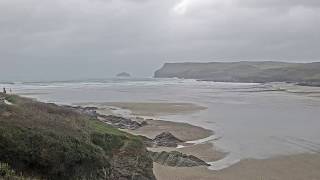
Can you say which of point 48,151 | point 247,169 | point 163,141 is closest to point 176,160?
point 247,169

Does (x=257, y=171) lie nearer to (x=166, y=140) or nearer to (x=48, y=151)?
(x=166, y=140)

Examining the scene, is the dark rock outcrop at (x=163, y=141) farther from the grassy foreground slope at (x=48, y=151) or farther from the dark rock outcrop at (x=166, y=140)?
the grassy foreground slope at (x=48, y=151)

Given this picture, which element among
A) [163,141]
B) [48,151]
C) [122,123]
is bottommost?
[163,141]

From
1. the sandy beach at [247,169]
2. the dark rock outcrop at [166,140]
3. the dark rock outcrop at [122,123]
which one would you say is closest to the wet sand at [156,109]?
the dark rock outcrop at [122,123]

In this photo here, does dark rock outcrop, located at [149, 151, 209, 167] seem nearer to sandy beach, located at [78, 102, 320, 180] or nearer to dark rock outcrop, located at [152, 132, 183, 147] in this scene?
sandy beach, located at [78, 102, 320, 180]

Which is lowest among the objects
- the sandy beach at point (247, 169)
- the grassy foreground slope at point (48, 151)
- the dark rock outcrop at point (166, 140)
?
the sandy beach at point (247, 169)

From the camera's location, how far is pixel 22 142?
404 inches

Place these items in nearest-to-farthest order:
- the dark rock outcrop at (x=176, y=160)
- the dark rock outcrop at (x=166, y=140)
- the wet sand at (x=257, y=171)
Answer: the wet sand at (x=257, y=171)
the dark rock outcrop at (x=176, y=160)
the dark rock outcrop at (x=166, y=140)

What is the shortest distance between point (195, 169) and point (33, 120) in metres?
9.88

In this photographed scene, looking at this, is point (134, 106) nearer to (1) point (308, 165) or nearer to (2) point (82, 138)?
(1) point (308, 165)

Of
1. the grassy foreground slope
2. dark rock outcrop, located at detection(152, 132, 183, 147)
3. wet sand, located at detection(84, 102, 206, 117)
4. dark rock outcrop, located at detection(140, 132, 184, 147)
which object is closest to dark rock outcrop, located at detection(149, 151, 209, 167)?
dark rock outcrop, located at detection(140, 132, 184, 147)

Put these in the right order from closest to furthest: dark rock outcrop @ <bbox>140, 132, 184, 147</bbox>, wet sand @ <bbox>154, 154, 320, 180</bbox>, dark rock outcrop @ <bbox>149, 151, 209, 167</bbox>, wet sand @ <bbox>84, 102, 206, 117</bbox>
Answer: wet sand @ <bbox>154, 154, 320, 180</bbox>, dark rock outcrop @ <bbox>149, 151, 209, 167</bbox>, dark rock outcrop @ <bbox>140, 132, 184, 147</bbox>, wet sand @ <bbox>84, 102, 206, 117</bbox>

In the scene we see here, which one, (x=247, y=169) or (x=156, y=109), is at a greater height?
(x=156, y=109)

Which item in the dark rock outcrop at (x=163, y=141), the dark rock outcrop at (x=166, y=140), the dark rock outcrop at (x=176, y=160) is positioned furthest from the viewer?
the dark rock outcrop at (x=166, y=140)
